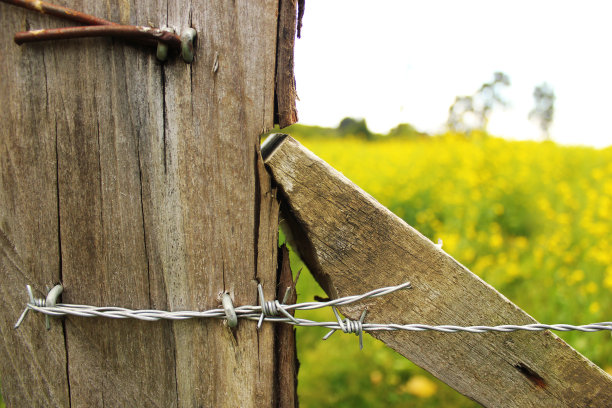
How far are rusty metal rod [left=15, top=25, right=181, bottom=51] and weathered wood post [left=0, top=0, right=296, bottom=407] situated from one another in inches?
1.6

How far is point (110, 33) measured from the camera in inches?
30.8

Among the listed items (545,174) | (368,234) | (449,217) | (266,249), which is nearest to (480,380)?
(368,234)

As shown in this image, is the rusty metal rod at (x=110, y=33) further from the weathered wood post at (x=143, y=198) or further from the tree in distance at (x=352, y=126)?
the tree in distance at (x=352, y=126)

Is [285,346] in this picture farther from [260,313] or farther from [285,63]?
[285,63]

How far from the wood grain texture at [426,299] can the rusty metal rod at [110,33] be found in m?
0.31

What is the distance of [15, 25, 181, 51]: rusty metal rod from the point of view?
771mm

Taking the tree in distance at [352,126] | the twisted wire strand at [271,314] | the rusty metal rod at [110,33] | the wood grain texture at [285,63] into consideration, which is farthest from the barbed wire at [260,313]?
the tree in distance at [352,126]

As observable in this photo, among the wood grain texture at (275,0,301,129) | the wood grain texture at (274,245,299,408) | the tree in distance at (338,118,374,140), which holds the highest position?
the wood grain texture at (275,0,301,129)

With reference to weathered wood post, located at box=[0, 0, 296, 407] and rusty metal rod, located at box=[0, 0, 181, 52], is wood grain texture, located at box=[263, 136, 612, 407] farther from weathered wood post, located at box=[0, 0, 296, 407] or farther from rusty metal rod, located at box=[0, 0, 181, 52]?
rusty metal rod, located at box=[0, 0, 181, 52]

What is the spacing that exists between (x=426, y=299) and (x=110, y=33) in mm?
887

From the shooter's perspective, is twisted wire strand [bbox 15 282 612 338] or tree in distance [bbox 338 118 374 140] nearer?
twisted wire strand [bbox 15 282 612 338]

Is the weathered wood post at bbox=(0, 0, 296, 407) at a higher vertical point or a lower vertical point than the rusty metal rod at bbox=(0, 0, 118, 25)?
lower

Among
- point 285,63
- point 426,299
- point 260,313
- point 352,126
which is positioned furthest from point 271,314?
point 352,126

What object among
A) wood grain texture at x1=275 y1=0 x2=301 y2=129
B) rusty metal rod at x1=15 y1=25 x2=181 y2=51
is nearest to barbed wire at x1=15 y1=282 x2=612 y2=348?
wood grain texture at x1=275 y1=0 x2=301 y2=129
